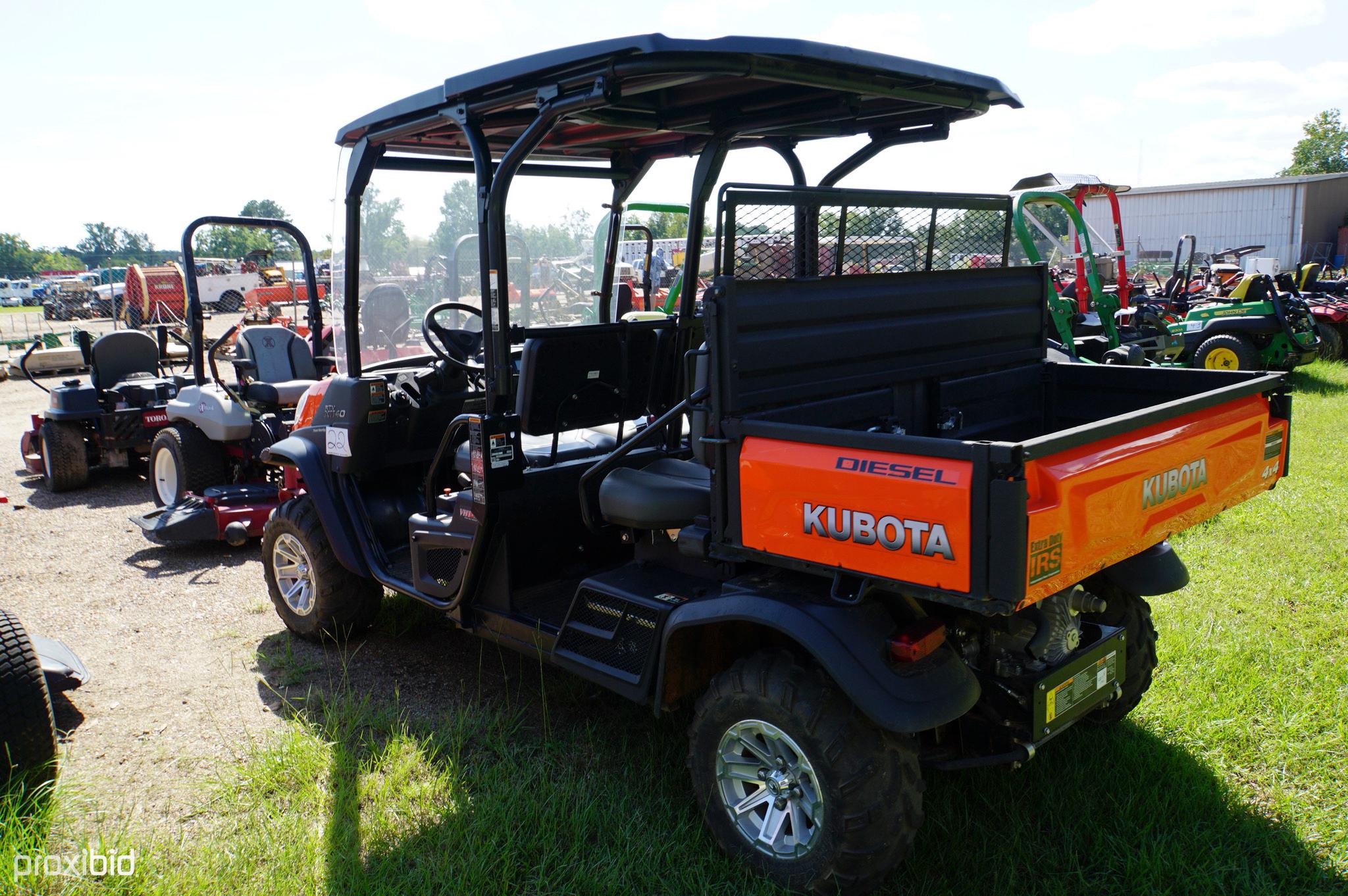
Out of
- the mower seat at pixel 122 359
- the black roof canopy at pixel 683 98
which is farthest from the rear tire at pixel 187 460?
the black roof canopy at pixel 683 98

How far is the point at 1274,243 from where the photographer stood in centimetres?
3344

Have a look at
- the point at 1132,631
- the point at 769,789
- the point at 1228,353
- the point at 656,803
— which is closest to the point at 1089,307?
the point at 1228,353

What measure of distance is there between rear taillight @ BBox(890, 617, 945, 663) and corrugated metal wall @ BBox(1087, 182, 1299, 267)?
108 ft

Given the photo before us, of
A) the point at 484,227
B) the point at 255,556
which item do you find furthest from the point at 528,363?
the point at 255,556

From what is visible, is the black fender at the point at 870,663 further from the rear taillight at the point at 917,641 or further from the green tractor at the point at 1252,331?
the green tractor at the point at 1252,331

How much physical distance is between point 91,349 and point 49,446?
37.7 inches

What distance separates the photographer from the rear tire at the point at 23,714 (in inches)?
124

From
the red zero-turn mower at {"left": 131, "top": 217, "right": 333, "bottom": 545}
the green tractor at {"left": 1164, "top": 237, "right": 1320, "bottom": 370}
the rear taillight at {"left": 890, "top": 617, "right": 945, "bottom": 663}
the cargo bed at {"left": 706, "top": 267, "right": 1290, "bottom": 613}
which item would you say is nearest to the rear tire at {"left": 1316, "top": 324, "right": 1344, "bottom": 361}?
the green tractor at {"left": 1164, "top": 237, "right": 1320, "bottom": 370}

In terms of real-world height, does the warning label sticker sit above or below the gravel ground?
above

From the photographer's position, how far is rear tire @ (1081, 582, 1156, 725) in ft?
11.2

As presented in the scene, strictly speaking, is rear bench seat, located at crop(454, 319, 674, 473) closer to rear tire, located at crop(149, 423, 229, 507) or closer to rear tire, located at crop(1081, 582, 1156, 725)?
rear tire, located at crop(1081, 582, 1156, 725)

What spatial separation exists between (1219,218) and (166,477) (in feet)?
117

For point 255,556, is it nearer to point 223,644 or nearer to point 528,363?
point 223,644

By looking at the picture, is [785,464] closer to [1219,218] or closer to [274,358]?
[274,358]
